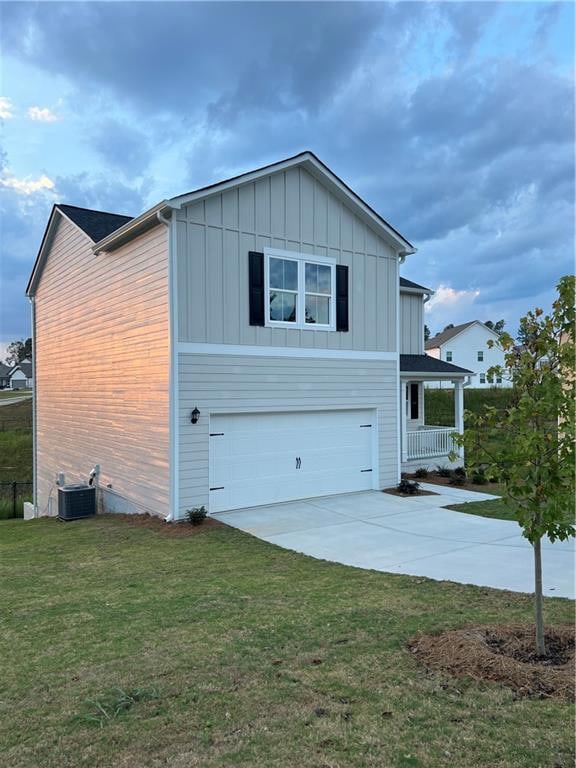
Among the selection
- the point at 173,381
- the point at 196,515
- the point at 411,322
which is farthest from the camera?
the point at 411,322

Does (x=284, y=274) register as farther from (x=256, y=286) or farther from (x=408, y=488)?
(x=408, y=488)

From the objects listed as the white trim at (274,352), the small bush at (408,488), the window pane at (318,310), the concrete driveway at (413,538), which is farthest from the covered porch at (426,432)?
the window pane at (318,310)

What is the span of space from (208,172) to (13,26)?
947 cm

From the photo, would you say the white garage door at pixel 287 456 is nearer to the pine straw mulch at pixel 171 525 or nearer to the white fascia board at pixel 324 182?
the pine straw mulch at pixel 171 525

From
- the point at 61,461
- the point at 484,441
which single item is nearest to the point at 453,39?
the point at 484,441

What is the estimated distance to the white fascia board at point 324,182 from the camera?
33.8 feet

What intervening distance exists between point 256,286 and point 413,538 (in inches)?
225

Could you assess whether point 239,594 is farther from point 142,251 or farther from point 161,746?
point 142,251

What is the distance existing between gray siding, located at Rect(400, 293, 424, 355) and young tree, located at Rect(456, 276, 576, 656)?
13.2 m

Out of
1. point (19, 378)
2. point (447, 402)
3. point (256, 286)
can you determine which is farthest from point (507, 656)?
point (19, 378)

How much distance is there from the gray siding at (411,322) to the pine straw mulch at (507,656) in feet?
43.7

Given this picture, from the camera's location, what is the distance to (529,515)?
4.03m

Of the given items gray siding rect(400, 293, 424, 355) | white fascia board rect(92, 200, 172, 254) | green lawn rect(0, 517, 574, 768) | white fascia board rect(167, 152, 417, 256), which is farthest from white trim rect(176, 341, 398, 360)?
green lawn rect(0, 517, 574, 768)

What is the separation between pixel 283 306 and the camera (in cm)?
1176
